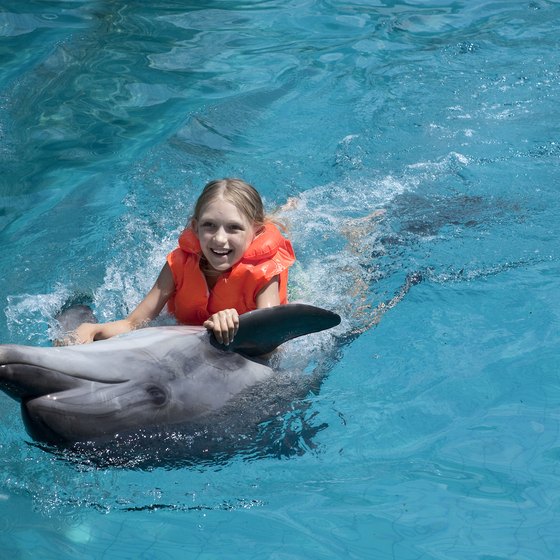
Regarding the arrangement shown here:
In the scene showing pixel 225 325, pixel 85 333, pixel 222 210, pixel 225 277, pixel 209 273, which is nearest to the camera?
pixel 225 325

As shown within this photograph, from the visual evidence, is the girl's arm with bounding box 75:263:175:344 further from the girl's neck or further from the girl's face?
the girl's face

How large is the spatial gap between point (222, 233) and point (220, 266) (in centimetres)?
24

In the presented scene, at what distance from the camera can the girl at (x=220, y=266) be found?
17.6ft

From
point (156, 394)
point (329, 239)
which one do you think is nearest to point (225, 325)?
point (156, 394)

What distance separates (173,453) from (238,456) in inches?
17.2

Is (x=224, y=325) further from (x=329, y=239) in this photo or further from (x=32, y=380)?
(x=329, y=239)

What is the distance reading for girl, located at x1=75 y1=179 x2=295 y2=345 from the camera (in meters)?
5.36

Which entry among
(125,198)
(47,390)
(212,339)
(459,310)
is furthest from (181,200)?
(47,390)

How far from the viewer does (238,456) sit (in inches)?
192

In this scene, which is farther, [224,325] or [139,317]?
[139,317]

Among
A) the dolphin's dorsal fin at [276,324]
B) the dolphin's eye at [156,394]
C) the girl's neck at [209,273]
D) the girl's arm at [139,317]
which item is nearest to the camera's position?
the dolphin's eye at [156,394]

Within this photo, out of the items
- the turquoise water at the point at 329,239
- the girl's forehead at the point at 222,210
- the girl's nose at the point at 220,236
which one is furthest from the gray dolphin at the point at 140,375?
the girl's forehead at the point at 222,210

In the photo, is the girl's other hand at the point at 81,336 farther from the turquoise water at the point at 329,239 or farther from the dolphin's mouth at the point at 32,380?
the dolphin's mouth at the point at 32,380

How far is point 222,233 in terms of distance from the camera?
5332 mm
